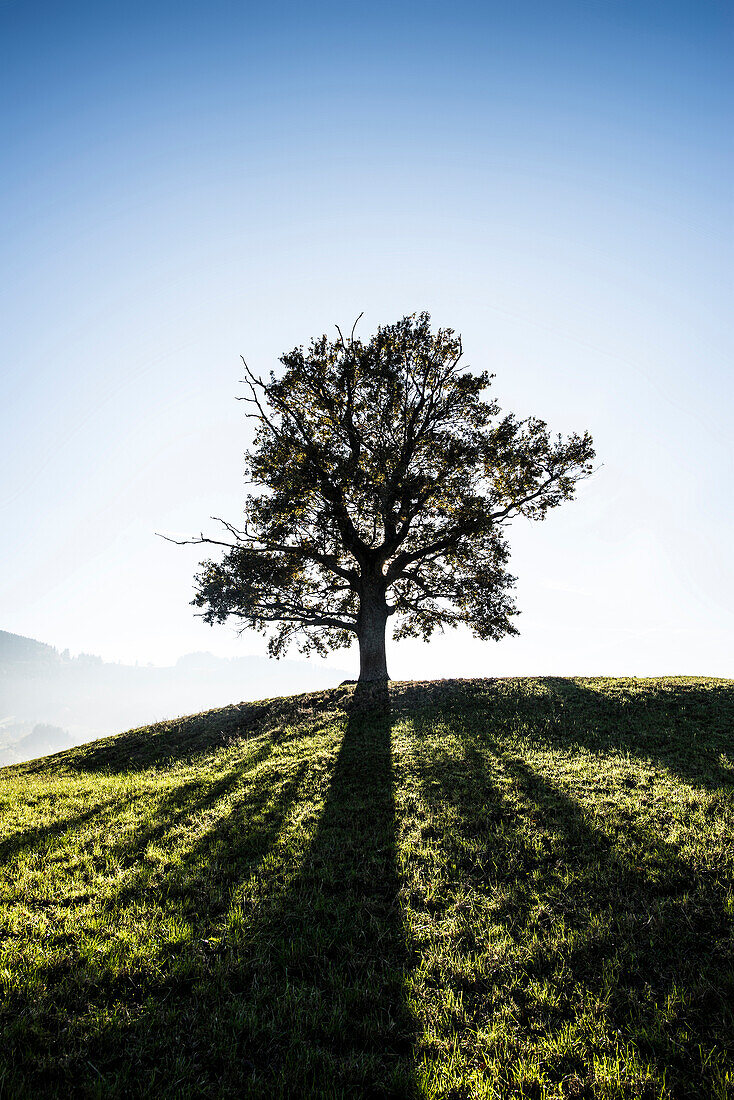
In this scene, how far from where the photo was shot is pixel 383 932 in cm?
524

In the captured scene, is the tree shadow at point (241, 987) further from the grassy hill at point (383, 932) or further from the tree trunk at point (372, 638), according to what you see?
the tree trunk at point (372, 638)

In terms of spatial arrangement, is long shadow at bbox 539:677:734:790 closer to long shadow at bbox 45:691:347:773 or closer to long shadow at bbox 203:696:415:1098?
long shadow at bbox 203:696:415:1098

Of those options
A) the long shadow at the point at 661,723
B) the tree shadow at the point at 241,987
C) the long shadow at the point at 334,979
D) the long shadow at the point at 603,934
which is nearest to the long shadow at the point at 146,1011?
the tree shadow at the point at 241,987

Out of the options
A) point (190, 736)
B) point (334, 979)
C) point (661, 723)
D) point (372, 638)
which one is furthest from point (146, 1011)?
point (372, 638)

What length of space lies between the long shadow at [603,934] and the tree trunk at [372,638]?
12456 millimetres

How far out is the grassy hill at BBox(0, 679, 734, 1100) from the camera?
12.1 feet

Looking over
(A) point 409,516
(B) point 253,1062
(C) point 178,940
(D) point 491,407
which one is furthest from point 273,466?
(B) point 253,1062

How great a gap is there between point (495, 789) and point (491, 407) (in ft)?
55.7

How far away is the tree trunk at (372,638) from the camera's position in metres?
20.6

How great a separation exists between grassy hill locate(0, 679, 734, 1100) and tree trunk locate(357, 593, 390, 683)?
31.4ft

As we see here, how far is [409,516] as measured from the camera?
67.0 feet

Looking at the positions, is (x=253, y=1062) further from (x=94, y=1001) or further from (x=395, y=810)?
(x=395, y=810)

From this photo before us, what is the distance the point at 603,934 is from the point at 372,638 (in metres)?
15.8

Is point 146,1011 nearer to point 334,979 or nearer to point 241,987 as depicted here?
point 241,987
